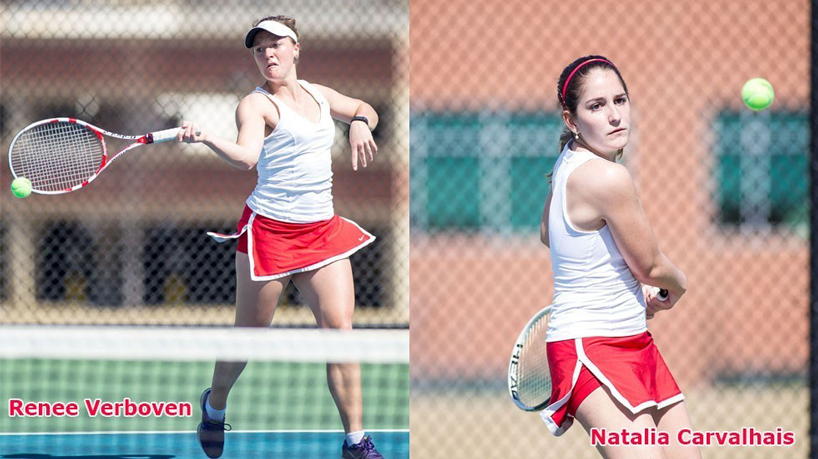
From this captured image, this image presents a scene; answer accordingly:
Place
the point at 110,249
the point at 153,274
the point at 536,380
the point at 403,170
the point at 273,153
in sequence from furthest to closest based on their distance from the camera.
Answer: the point at 110,249, the point at 153,274, the point at 403,170, the point at 273,153, the point at 536,380

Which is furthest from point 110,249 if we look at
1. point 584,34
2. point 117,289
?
point 584,34

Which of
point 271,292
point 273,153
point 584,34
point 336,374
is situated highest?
point 584,34

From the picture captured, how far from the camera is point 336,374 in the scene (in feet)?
11.6

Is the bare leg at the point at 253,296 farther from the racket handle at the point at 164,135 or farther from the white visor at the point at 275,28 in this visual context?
the white visor at the point at 275,28

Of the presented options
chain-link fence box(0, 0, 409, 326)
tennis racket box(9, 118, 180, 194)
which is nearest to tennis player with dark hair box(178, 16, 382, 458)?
tennis racket box(9, 118, 180, 194)

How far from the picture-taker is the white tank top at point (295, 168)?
331cm

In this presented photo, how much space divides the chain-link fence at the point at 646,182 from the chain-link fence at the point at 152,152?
1.47 metres

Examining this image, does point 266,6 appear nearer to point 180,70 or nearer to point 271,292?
point 180,70

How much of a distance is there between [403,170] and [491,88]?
787 millimetres

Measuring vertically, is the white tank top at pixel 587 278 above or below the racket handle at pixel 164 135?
below

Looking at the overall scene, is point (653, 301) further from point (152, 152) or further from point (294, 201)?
point (152, 152)

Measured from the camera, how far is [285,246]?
339 cm

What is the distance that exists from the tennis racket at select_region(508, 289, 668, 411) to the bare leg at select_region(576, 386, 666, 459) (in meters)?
0.28

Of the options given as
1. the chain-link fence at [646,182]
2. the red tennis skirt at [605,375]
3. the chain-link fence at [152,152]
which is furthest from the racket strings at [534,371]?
the chain-link fence at [152,152]
